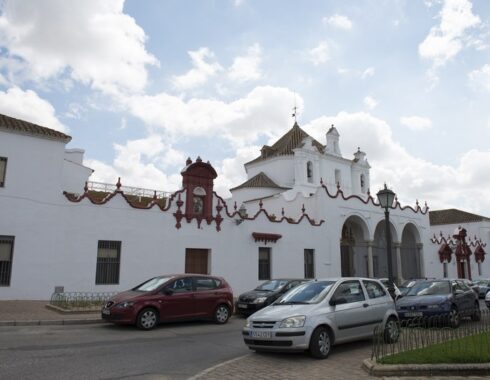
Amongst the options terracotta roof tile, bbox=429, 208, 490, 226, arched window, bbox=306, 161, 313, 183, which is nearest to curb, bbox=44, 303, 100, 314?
arched window, bbox=306, 161, 313, 183

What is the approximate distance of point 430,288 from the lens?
14.2 meters

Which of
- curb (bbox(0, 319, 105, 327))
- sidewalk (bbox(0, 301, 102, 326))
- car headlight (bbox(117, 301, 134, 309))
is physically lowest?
curb (bbox(0, 319, 105, 327))

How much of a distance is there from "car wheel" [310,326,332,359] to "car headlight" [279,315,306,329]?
1.12 ft

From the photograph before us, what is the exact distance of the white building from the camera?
1705 centimetres

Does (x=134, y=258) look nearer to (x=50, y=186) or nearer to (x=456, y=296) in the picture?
(x=50, y=186)

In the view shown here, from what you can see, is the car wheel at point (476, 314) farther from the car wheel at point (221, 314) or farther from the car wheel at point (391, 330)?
the car wheel at point (221, 314)

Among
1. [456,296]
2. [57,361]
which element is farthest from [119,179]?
[456,296]

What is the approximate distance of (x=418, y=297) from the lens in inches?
537

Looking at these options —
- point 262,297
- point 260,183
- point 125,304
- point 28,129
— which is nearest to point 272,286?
point 262,297

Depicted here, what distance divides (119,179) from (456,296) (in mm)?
13907

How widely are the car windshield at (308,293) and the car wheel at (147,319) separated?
4253mm

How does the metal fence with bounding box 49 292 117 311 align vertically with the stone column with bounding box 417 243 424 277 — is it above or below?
below

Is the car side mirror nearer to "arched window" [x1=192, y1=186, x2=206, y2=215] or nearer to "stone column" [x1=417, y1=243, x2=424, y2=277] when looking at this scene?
"arched window" [x1=192, y1=186, x2=206, y2=215]

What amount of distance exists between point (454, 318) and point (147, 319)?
29.2 ft
